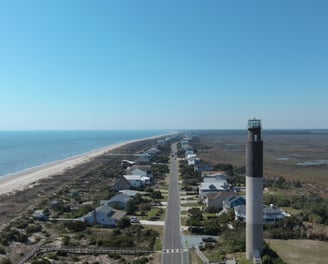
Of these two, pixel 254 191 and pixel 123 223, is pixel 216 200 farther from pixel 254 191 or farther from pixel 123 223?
pixel 254 191

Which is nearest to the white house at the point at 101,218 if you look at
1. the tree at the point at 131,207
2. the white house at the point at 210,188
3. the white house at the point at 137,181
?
the tree at the point at 131,207

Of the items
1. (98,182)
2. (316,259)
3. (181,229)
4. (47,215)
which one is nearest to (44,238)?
(47,215)

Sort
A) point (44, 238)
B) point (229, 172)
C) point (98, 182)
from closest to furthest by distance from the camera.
A: point (44, 238), point (98, 182), point (229, 172)

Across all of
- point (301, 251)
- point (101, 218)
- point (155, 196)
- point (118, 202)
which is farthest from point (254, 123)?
point (155, 196)

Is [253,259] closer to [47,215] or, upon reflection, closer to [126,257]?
[126,257]

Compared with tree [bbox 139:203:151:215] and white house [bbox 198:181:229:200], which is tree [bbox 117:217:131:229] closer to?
tree [bbox 139:203:151:215]

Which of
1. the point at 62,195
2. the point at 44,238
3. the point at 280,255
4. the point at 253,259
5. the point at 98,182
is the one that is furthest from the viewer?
the point at 98,182

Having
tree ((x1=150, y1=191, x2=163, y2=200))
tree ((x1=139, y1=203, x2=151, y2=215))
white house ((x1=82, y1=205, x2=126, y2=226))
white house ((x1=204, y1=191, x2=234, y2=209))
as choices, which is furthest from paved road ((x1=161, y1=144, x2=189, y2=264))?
white house ((x1=82, y1=205, x2=126, y2=226))
